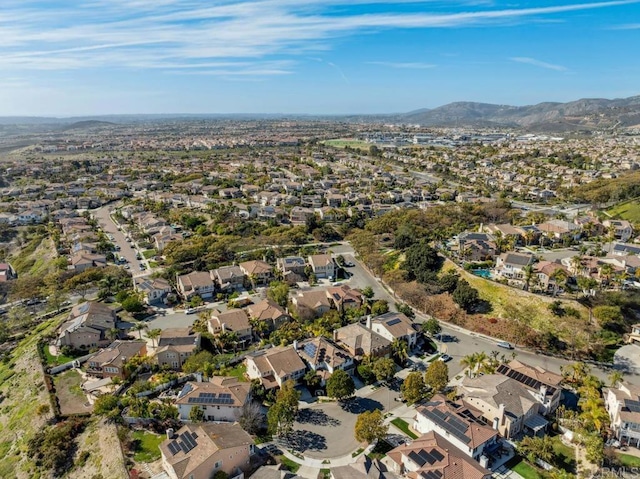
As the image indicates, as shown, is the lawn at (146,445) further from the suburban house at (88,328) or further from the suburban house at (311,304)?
the suburban house at (311,304)

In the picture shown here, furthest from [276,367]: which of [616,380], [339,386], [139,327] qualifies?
[616,380]

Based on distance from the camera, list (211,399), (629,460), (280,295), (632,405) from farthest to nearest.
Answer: (280,295)
(211,399)
(632,405)
(629,460)

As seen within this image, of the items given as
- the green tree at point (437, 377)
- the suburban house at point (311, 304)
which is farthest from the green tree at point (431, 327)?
the suburban house at point (311, 304)

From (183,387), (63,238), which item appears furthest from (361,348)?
(63,238)

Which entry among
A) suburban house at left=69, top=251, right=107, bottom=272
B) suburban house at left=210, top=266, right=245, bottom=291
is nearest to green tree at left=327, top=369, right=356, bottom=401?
suburban house at left=210, top=266, right=245, bottom=291

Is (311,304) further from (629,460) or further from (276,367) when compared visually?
(629,460)
